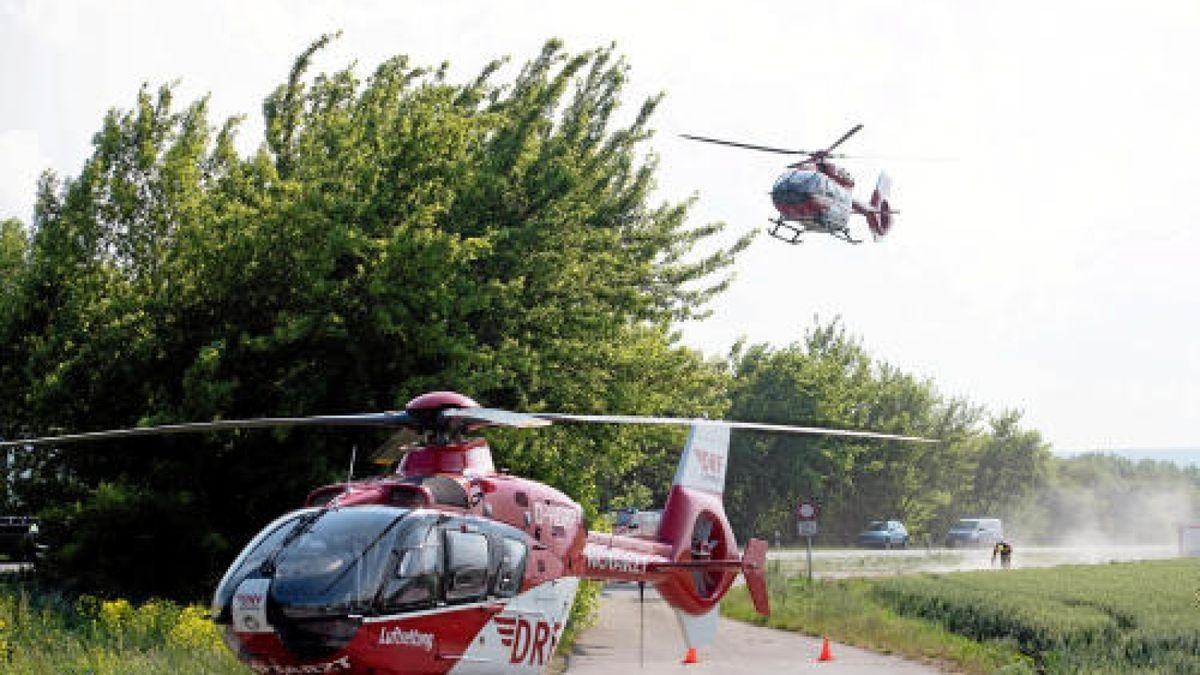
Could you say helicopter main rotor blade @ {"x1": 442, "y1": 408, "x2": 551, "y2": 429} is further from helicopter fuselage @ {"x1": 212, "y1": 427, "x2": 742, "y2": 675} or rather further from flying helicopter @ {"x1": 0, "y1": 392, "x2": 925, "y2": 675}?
helicopter fuselage @ {"x1": 212, "y1": 427, "x2": 742, "y2": 675}

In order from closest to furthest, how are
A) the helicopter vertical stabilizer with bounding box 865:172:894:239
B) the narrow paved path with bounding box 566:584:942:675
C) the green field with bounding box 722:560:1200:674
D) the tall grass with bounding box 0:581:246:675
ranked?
the tall grass with bounding box 0:581:246:675, the narrow paved path with bounding box 566:584:942:675, the green field with bounding box 722:560:1200:674, the helicopter vertical stabilizer with bounding box 865:172:894:239

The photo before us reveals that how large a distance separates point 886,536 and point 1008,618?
43.7 m

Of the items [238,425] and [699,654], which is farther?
[699,654]

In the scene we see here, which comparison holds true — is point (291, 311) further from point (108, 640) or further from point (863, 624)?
point (863, 624)

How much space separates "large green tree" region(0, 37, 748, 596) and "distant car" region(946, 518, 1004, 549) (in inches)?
2097

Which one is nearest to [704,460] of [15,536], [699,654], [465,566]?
[699,654]

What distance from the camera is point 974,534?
75062 millimetres

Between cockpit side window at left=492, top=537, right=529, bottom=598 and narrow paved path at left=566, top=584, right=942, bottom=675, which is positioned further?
narrow paved path at left=566, top=584, right=942, bottom=675

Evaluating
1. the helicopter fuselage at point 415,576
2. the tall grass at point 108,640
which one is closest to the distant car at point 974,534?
the tall grass at point 108,640

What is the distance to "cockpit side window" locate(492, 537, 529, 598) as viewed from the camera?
41.9 feet

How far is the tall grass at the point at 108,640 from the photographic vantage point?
15664 mm

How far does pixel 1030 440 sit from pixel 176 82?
284 ft

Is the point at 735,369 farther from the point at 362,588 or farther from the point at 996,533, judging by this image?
the point at 362,588

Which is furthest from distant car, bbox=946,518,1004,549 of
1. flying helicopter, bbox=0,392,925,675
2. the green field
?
flying helicopter, bbox=0,392,925,675
